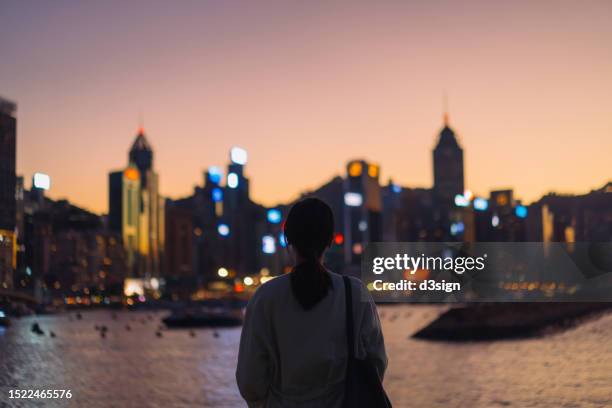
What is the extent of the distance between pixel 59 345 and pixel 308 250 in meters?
51.8

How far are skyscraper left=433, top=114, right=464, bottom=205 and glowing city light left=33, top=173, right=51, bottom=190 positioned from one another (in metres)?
6.97

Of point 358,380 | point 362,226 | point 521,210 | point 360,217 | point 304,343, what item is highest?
point 360,217

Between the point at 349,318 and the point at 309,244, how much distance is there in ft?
1.06

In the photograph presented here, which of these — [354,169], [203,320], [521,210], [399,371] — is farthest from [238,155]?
[203,320]

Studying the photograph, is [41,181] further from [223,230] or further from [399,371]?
[223,230]

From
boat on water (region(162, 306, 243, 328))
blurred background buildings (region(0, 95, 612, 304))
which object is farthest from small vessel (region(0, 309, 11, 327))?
boat on water (region(162, 306, 243, 328))

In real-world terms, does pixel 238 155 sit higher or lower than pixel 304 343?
higher

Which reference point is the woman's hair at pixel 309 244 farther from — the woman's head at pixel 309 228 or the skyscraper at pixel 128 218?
the skyscraper at pixel 128 218

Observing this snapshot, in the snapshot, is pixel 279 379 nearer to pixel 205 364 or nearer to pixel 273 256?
pixel 205 364

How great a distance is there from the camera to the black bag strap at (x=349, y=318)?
3.30 m

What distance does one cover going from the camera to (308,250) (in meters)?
3.29

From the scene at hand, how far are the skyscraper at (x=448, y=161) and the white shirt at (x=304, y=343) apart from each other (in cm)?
1226

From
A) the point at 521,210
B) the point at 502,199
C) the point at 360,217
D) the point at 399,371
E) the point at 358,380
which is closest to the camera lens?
the point at 358,380

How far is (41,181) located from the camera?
14.7m
